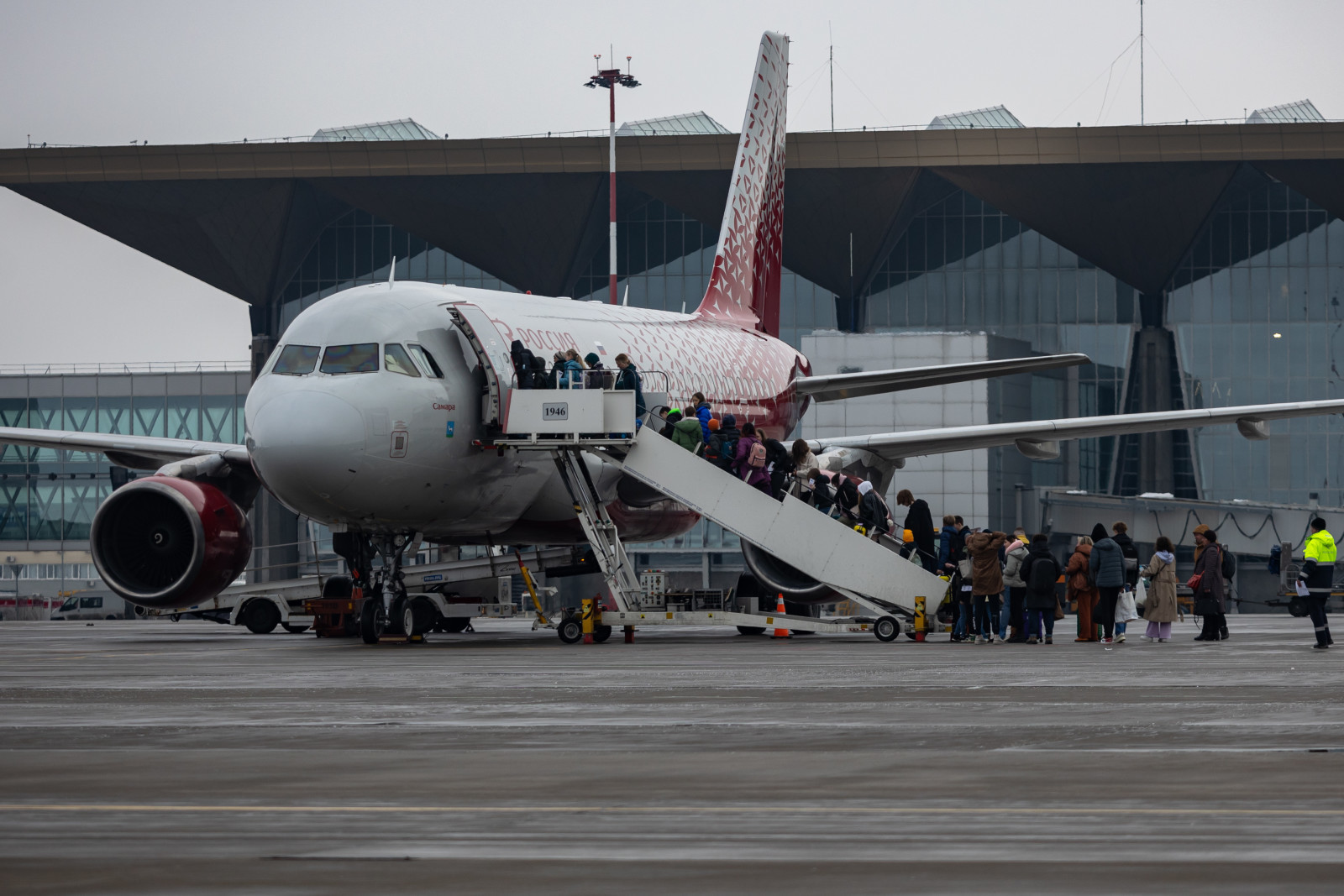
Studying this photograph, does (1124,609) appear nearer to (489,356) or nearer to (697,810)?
(489,356)

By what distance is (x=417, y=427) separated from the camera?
63.8 ft

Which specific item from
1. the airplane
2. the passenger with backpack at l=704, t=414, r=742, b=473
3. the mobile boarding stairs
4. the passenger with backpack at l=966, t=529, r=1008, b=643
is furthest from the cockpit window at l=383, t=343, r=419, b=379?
the passenger with backpack at l=966, t=529, r=1008, b=643

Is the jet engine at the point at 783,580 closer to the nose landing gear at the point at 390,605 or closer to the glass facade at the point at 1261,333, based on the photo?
the nose landing gear at the point at 390,605

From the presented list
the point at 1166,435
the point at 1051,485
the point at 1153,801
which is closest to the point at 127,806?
the point at 1153,801

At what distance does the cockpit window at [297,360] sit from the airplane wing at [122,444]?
5124 mm

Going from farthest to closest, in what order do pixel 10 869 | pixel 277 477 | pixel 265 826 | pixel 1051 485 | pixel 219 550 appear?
pixel 1051 485, pixel 219 550, pixel 277 477, pixel 265 826, pixel 10 869

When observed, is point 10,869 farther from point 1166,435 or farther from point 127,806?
point 1166,435

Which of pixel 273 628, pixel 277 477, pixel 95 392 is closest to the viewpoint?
pixel 277 477

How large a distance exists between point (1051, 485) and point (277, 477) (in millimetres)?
46648

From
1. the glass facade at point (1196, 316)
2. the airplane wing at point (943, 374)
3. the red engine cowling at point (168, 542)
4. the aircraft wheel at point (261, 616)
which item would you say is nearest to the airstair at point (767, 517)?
the airplane wing at point (943, 374)

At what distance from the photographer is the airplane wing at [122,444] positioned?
25.5 metres

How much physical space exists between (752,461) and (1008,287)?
4680 centimetres

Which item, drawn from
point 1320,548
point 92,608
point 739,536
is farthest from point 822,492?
point 92,608

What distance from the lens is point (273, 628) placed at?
97.5 ft
